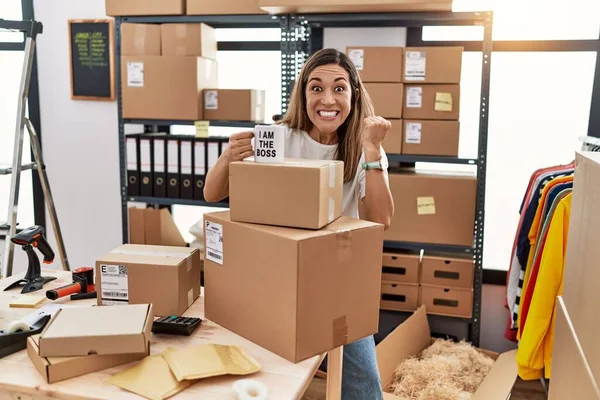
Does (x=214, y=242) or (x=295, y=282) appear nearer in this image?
(x=295, y=282)

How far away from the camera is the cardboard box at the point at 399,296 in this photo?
109 inches

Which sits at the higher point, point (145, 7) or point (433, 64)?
point (145, 7)

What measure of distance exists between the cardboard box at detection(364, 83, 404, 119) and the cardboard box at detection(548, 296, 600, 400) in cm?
151

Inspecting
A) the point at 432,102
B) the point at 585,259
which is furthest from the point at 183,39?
the point at 585,259

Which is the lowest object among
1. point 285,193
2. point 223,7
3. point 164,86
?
point 285,193

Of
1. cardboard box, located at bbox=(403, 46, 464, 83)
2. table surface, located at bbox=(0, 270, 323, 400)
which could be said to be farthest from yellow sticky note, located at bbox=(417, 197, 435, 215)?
table surface, located at bbox=(0, 270, 323, 400)

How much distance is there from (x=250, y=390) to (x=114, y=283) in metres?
0.53

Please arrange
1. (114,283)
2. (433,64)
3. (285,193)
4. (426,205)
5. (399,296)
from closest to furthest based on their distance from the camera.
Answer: (285,193) < (114,283) < (433,64) < (426,205) < (399,296)

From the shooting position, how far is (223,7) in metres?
2.73

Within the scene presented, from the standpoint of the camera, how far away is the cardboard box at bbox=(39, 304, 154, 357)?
114 cm

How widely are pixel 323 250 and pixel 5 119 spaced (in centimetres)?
327

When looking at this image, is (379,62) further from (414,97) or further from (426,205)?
(426,205)

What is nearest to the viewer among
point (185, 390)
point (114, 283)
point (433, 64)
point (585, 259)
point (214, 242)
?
point (585, 259)

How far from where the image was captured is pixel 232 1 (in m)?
2.71
